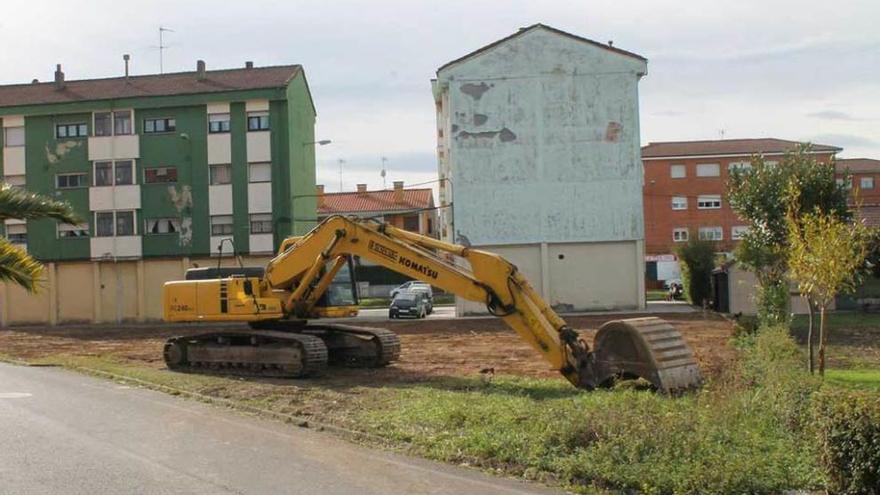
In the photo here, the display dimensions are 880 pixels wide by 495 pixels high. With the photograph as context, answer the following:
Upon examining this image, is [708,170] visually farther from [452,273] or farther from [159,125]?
[452,273]

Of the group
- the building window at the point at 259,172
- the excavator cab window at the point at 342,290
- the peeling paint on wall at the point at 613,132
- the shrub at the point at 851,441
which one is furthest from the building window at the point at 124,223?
the shrub at the point at 851,441

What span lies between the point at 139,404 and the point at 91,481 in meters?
5.87

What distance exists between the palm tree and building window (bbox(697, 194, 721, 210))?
6956 centimetres

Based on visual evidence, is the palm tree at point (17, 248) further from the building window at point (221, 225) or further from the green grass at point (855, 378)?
the building window at point (221, 225)

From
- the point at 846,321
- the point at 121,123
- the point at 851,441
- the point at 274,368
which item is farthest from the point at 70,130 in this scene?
the point at 851,441

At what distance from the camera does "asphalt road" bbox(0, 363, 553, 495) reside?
878 cm

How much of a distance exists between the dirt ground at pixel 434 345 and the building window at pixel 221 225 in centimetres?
724

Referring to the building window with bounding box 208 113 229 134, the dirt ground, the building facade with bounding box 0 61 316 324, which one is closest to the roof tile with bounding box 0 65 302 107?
the building facade with bounding box 0 61 316 324

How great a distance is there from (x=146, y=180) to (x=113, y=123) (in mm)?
3486

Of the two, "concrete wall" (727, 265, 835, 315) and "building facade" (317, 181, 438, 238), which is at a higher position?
"building facade" (317, 181, 438, 238)

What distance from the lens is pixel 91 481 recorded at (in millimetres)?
8961

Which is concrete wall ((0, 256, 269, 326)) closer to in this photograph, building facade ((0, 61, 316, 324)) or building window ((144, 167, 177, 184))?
building facade ((0, 61, 316, 324))

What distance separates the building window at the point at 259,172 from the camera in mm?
46569

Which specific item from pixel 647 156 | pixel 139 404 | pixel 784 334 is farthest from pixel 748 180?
pixel 647 156
